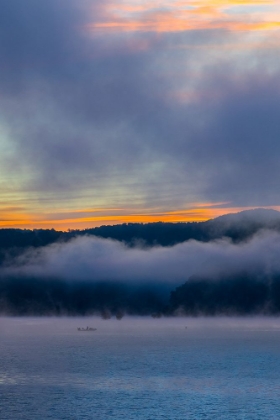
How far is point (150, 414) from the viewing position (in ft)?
303

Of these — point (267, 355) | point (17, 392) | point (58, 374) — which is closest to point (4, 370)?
point (58, 374)

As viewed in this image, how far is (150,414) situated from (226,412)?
9952 mm

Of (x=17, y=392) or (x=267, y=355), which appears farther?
(x=267, y=355)

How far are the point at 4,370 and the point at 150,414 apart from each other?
216ft

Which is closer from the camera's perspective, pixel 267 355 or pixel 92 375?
pixel 92 375

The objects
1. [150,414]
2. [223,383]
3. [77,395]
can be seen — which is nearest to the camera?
[150,414]

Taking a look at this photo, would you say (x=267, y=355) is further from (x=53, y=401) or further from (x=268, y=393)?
(x=53, y=401)

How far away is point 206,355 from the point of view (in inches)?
7564

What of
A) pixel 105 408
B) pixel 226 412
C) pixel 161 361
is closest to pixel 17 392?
pixel 105 408

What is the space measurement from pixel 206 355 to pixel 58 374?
62539 mm

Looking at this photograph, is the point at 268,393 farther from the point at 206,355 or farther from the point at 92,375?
the point at 206,355

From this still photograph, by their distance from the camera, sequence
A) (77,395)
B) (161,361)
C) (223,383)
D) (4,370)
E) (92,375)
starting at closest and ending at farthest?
(77,395)
(223,383)
(92,375)
(4,370)
(161,361)

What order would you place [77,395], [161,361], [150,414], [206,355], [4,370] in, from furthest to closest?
1. [206,355]
2. [161,361]
3. [4,370]
4. [77,395]
5. [150,414]

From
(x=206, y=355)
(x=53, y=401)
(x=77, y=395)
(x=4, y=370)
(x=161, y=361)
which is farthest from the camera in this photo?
→ (x=206, y=355)
